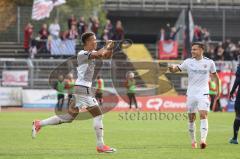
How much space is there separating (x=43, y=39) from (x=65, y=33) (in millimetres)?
1496

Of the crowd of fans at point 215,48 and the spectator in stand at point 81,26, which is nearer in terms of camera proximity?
the spectator in stand at point 81,26

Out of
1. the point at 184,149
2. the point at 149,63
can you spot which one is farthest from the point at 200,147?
the point at 149,63

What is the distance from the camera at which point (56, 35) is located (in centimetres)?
4303

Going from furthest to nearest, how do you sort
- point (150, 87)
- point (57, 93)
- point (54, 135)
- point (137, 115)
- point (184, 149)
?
point (150, 87) → point (57, 93) → point (137, 115) → point (54, 135) → point (184, 149)

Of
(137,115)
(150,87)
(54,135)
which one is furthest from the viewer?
(150,87)

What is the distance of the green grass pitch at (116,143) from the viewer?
14359 mm

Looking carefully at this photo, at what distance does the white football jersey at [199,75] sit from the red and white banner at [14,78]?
80.6ft

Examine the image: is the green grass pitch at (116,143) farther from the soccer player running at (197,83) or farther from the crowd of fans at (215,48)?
the crowd of fans at (215,48)

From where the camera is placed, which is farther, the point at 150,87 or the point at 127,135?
the point at 150,87

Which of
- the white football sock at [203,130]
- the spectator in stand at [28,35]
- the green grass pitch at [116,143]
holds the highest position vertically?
the spectator in stand at [28,35]

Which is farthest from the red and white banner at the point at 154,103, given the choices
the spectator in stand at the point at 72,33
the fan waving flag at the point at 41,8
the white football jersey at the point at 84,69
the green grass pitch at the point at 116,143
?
the white football jersey at the point at 84,69

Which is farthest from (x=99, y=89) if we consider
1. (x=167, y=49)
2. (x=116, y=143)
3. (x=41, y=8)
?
(x=116, y=143)

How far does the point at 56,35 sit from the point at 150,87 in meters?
7.01

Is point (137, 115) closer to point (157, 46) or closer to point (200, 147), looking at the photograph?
point (157, 46)
